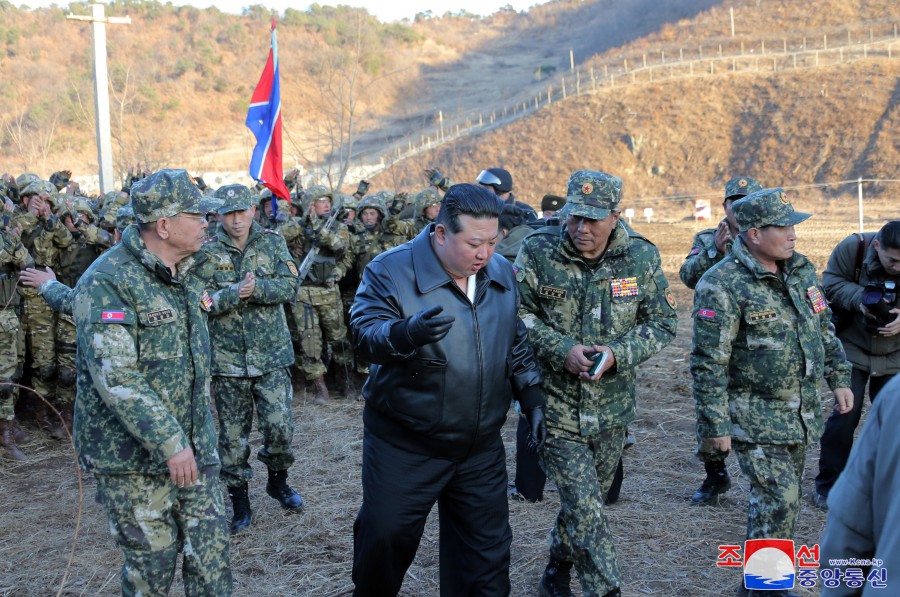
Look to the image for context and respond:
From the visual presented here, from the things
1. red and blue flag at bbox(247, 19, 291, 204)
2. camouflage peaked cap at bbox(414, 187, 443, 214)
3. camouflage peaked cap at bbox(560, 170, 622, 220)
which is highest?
red and blue flag at bbox(247, 19, 291, 204)

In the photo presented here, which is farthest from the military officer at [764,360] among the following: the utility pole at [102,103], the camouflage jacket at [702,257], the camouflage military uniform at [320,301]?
the utility pole at [102,103]

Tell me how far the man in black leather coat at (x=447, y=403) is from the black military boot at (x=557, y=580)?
0.89m

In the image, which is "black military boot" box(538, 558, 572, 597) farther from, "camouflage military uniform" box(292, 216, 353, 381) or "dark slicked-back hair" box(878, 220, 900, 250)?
"camouflage military uniform" box(292, 216, 353, 381)

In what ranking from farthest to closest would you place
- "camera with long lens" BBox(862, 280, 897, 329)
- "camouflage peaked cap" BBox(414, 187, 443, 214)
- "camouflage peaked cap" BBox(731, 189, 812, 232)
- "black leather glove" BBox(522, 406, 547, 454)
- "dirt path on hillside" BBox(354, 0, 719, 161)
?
"dirt path on hillside" BBox(354, 0, 719, 161)
"camouflage peaked cap" BBox(414, 187, 443, 214)
"camera with long lens" BBox(862, 280, 897, 329)
"camouflage peaked cap" BBox(731, 189, 812, 232)
"black leather glove" BBox(522, 406, 547, 454)

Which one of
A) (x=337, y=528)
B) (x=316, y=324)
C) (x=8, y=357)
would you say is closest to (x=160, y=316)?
(x=337, y=528)

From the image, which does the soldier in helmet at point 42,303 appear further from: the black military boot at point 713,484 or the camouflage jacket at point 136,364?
the black military boot at point 713,484

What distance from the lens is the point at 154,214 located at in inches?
147

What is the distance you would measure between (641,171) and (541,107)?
361 inches

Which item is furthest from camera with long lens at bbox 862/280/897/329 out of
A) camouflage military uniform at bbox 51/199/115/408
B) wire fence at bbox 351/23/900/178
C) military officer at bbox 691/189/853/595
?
wire fence at bbox 351/23/900/178

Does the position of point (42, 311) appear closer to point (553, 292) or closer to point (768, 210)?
point (553, 292)

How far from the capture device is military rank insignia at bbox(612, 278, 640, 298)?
435 centimetres

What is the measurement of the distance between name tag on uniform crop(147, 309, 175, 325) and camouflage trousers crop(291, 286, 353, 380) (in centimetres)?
562

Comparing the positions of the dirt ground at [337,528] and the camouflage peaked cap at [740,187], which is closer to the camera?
the dirt ground at [337,528]

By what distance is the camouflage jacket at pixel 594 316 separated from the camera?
4.29 metres
